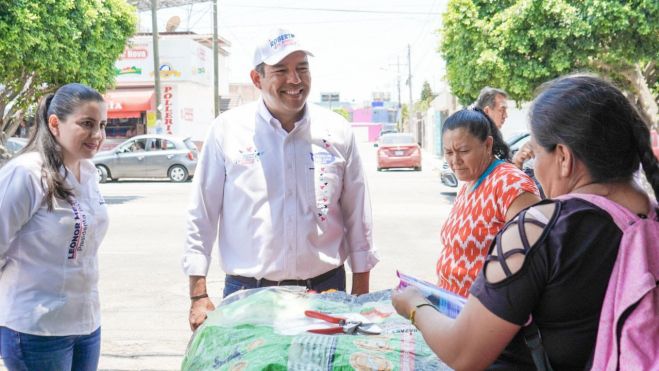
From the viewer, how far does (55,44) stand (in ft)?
45.6

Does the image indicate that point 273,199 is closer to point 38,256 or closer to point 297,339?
point 38,256

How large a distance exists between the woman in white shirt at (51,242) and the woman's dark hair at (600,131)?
80.2 inches

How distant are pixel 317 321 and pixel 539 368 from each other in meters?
0.74

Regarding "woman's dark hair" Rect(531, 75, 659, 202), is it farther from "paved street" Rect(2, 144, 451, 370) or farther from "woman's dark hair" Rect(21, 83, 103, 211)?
"paved street" Rect(2, 144, 451, 370)

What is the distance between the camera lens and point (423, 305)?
6.36 ft

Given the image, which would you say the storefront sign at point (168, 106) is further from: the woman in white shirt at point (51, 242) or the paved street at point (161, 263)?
the woman in white shirt at point (51, 242)

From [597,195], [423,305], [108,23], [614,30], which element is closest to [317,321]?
[423,305]

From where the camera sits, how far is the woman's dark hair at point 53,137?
289cm

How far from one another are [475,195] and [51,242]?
74.4 inches

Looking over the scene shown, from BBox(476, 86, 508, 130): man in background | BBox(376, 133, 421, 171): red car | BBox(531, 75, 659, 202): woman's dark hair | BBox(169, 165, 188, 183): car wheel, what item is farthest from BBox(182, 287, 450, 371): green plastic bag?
BBox(376, 133, 421, 171): red car

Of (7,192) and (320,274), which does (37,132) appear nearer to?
(7,192)

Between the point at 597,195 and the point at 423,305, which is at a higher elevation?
the point at 597,195

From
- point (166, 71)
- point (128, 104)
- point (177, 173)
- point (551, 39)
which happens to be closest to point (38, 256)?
point (551, 39)

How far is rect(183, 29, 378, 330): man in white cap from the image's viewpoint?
10.4 feet
